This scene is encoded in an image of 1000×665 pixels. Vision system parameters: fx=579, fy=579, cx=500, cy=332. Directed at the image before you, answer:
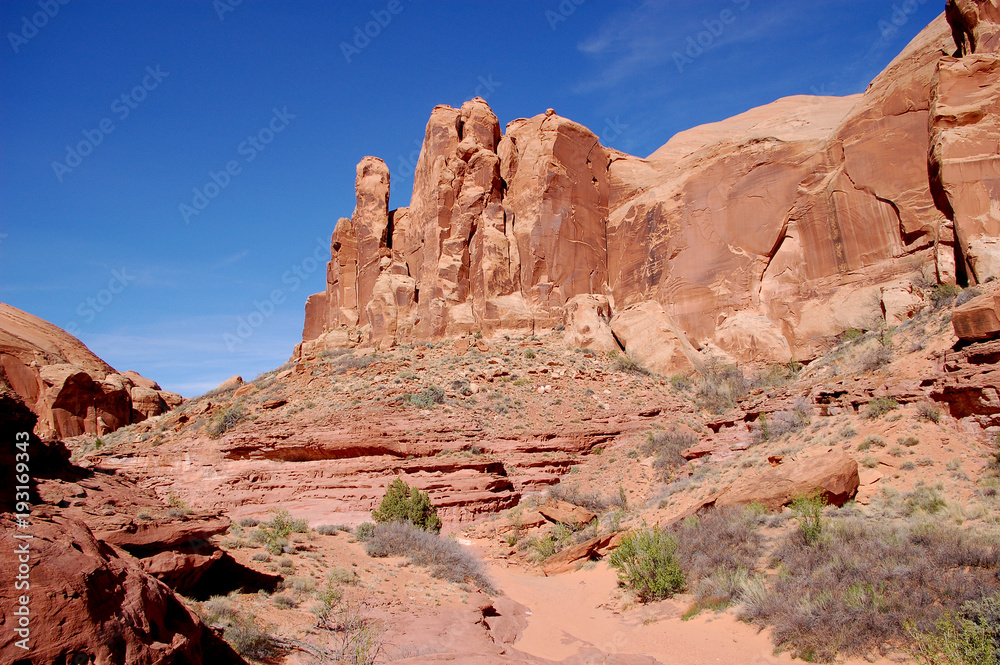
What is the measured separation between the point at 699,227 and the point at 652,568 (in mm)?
29417

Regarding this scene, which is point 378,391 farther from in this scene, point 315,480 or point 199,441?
point 199,441

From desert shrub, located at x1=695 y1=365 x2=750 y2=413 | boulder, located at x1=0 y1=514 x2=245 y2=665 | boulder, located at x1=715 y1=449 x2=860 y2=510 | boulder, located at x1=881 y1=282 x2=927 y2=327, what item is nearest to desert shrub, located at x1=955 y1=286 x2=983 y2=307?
boulder, located at x1=881 y1=282 x2=927 y2=327

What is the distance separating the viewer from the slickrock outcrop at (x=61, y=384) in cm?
3662

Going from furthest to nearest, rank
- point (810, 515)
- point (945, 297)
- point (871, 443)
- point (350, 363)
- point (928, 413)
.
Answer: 1. point (350, 363)
2. point (945, 297)
3. point (871, 443)
4. point (928, 413)
5. point (810, 515)

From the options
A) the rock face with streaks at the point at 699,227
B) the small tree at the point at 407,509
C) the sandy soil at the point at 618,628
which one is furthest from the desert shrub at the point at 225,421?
the sandy soil at the point at 618,628

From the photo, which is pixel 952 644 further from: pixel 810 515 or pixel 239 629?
pixel 239 629

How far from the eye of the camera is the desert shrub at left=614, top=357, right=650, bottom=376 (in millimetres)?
32625

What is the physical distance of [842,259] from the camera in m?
29.6

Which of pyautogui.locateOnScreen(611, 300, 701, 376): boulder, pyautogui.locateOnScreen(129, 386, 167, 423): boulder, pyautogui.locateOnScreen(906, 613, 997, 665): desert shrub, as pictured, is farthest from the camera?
pyautogui.locateOnScreen(129, 386, 167, 423): boulder

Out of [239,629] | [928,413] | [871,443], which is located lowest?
[239,629]

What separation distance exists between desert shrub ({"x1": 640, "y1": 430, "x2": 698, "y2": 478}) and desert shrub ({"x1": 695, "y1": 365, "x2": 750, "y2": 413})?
14.0 feet

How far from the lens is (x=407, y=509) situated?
18.6 meters

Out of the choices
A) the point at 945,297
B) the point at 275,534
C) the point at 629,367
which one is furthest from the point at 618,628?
the point at 629,367

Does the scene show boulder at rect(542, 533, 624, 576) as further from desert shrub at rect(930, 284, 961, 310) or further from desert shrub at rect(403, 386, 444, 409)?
desert shrub at rect(930, 284, 961, 310)
